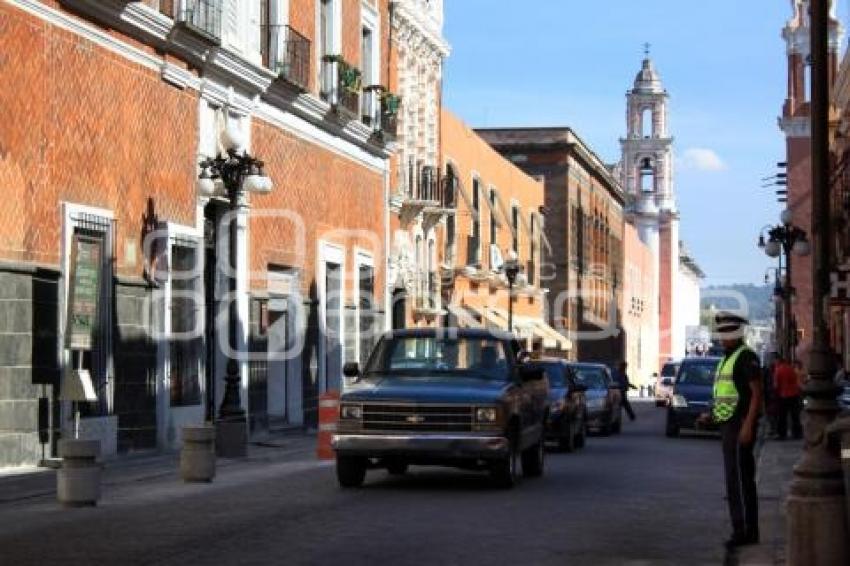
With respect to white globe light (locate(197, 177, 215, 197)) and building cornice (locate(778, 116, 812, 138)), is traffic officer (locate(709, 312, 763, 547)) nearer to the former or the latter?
white globe light (locate(197, 177, 215, 197))

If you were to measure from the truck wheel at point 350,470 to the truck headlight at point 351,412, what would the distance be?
592 mm

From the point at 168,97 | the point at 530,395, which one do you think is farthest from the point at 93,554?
the point at 168,97

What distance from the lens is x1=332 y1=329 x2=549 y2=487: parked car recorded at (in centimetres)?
1884

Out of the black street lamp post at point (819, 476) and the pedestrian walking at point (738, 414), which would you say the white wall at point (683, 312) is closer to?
the pedestrian walking at point (738, 414)

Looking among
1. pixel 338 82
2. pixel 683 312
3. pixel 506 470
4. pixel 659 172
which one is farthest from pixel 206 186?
pixel 683 312

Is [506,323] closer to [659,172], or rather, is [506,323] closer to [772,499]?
[772,499]

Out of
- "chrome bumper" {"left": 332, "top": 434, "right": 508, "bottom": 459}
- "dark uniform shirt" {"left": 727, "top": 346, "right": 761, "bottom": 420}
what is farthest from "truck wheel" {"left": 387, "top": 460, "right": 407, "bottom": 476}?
"dark uniform shirt" {"left": 727, "top": 346, "right": 761, "bottom": 420}

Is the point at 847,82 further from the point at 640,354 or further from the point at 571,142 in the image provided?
the point at 640,354

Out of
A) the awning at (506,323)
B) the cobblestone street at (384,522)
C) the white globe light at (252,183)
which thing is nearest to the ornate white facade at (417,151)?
the awning at (506,323)

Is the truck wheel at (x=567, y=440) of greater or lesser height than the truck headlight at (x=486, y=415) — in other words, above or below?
below

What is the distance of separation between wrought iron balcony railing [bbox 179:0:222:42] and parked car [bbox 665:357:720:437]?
41.4 feet

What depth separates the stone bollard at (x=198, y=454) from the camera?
20.5 meters

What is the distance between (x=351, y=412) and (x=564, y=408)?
1048 centimetres

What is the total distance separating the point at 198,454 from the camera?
2056cm
